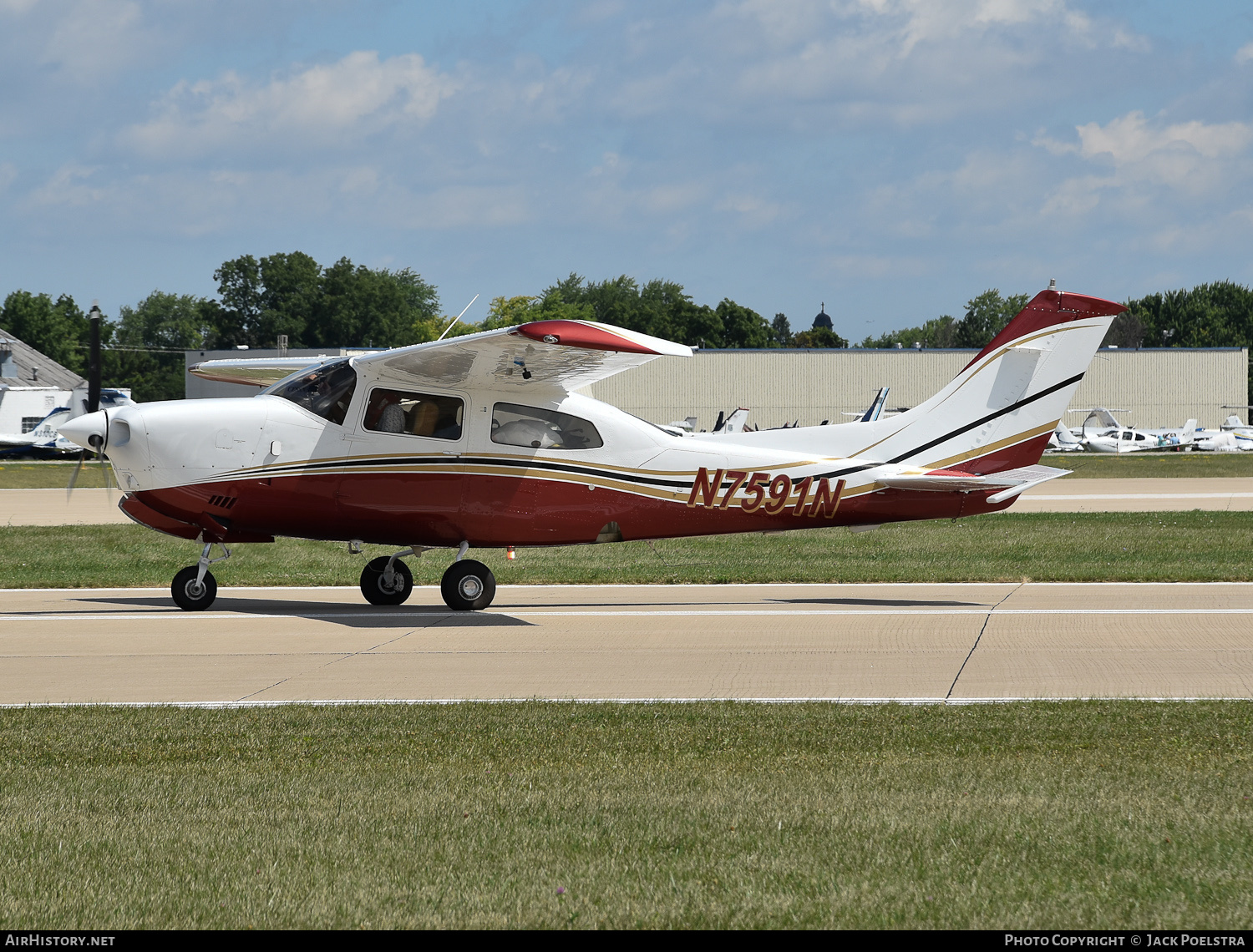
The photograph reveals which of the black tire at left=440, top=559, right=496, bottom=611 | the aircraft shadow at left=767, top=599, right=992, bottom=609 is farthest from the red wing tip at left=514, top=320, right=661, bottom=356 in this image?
the aircraft shadow at left=767, top=599, right=992, bottom=609

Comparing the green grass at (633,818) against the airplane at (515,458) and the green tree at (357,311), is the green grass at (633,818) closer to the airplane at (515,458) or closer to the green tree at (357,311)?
the airplane at (515,458)

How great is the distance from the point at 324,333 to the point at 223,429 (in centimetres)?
12351

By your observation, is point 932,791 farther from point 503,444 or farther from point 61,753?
point 503,444

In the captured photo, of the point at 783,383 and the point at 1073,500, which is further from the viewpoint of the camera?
the point at 783,383

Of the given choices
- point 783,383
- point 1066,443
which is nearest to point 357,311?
point 783,383

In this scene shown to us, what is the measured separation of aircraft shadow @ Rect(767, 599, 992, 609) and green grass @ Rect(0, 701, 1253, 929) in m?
5.66

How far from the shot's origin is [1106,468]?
2232 inches

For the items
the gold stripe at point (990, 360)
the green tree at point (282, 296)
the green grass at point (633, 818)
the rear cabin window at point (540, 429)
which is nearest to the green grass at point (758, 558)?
the gold stripe at point (990, 360)

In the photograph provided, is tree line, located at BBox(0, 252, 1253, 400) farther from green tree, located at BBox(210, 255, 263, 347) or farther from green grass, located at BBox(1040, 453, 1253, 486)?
green grass, located at BBox(1040, 453, 1253, 486)

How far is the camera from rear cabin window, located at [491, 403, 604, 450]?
13977mm

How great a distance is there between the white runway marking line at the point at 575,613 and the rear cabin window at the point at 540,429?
6.04ft

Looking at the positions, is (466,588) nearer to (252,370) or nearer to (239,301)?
(252,370)

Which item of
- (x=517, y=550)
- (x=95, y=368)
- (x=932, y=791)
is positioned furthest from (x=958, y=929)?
(x=517, y=550)

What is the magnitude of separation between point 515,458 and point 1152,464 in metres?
51.8
